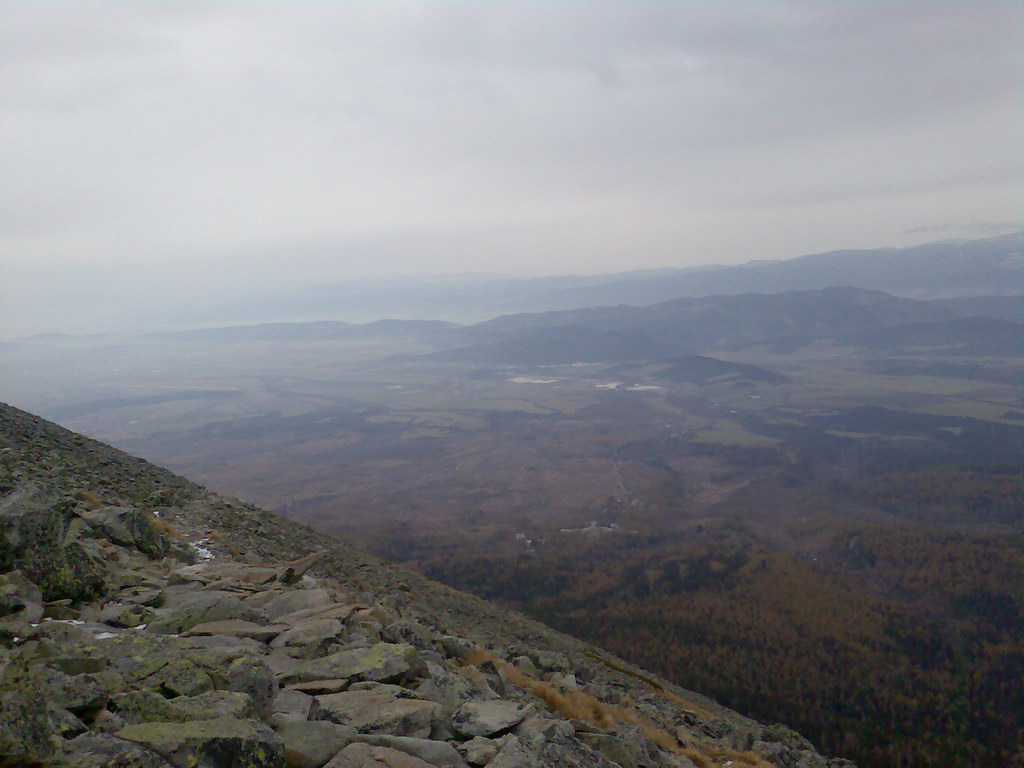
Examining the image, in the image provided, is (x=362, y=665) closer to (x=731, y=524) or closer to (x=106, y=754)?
(x=106, y=754)

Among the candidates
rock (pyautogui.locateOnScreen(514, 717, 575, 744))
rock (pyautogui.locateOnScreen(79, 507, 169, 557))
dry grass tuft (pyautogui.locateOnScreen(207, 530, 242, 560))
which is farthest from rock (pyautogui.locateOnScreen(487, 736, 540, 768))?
dry grass tuft (pyautogui.locateOnScreen(207, 530, 242, 560))

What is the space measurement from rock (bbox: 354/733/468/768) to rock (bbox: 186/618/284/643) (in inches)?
119

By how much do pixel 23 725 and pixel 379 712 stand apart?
3.54 meters

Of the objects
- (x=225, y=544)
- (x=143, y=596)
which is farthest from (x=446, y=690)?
(x=225, y=544)

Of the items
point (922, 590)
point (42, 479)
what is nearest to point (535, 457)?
point (922, 590)

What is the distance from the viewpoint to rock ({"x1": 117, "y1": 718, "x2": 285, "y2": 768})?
183 inches

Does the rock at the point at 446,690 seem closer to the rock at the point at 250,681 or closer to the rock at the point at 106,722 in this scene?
the rock at the point at 250,681

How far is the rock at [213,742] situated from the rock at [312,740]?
268 millimetres

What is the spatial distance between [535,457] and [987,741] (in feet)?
376

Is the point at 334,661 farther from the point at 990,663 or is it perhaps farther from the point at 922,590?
the point at 922,590

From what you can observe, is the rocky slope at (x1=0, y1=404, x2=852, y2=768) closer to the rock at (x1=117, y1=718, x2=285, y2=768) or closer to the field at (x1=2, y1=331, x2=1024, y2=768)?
the rock at (x1=117, y1=718, x2=285, y2=768)

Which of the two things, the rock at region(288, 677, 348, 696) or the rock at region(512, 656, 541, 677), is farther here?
the rock at region(512, 656, 541, 677)

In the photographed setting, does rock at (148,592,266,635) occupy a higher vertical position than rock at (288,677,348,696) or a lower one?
higher

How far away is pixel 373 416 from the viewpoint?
192000 millimetres
